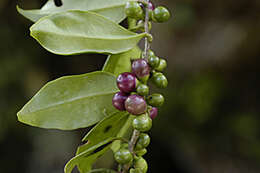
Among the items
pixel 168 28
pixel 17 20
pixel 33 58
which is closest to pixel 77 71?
pixel 33 58

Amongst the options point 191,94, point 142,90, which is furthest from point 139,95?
point 191,94

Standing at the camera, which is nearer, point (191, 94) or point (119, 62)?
point (119, 62)

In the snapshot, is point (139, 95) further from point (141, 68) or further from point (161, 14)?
point (161, 14)

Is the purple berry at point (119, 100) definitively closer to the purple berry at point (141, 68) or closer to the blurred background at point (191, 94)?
the purple berry at point (141, 68)

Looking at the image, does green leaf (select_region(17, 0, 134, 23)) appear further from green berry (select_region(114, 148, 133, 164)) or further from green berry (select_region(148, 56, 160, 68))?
green berry (select_region(114, 148, 133, 164))

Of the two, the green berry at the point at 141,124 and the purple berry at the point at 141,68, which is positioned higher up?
the purple berry at the point at 141,68

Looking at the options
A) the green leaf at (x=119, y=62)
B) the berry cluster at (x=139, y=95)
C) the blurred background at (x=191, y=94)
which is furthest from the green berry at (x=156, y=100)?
the blurred background at (x=191, y=94)

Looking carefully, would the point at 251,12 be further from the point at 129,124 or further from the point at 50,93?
the point at 50,93
